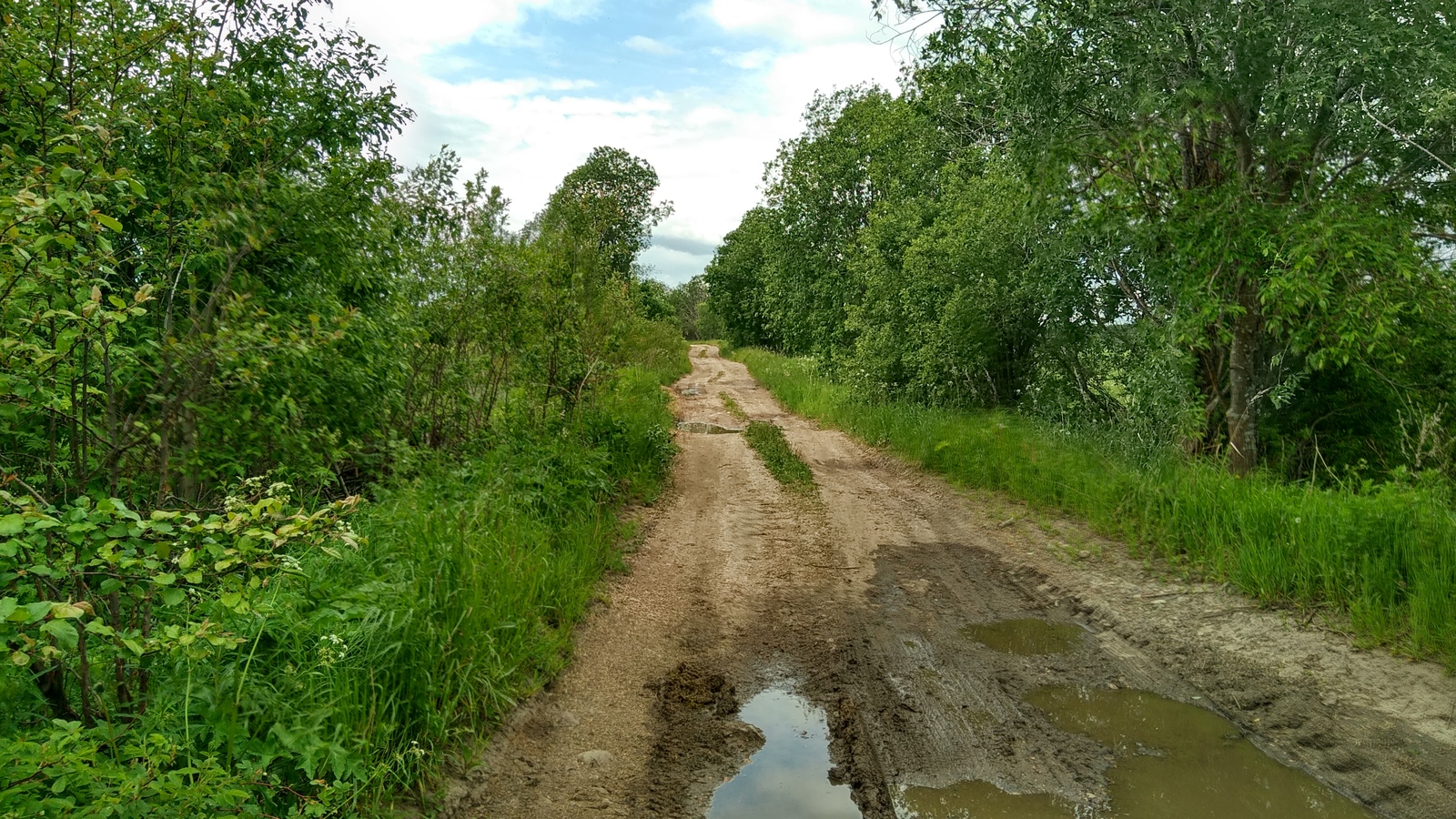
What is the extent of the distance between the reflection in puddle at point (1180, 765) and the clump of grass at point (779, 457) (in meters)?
6.43

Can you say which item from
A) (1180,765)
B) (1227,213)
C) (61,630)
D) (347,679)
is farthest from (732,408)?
(61,630)

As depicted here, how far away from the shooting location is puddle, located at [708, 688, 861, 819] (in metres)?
4.02

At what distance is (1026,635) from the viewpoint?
620 cm

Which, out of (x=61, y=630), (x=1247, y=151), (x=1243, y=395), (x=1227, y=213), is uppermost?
(x=1247, y=151)

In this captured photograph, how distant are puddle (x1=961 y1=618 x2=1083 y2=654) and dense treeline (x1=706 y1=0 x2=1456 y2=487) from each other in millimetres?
2974

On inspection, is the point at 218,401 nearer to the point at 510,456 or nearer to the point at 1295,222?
the point at 510,456

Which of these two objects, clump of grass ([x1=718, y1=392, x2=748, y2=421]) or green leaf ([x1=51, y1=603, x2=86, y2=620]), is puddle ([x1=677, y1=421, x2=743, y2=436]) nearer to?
clump of grass ([x1=718, y1=392, x2=748, y2=421])

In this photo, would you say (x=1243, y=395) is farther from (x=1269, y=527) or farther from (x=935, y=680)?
(x=935, y=680)

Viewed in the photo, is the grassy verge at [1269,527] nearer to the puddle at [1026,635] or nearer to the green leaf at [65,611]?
the puddle at [1026,635]

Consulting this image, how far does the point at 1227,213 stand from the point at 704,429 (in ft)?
36.9

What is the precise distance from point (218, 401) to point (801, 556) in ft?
17.7

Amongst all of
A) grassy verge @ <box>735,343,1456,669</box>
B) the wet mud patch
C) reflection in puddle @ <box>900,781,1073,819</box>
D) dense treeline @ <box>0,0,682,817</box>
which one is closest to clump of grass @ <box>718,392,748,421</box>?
grassy verge @ <box>735,343,1456,669</box>

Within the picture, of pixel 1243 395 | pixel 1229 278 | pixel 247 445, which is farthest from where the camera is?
pixel 1243 395

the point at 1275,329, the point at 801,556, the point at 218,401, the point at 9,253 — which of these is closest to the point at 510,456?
the point at 801,556
